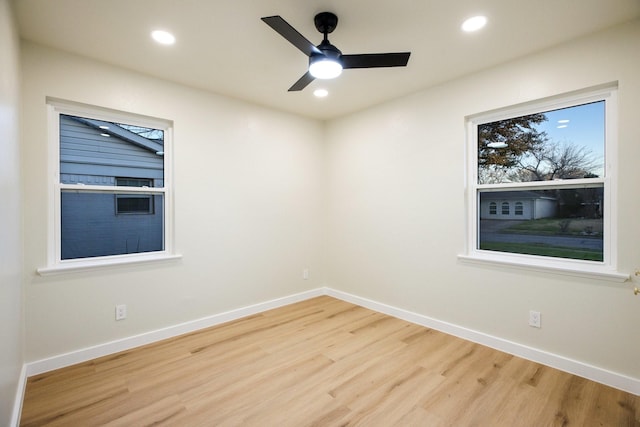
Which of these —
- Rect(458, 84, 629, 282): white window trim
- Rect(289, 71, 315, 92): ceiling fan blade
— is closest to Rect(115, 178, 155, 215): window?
Rect(289, 71, 315, 92): ceiling fan blade

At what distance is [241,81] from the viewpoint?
10.4 feet

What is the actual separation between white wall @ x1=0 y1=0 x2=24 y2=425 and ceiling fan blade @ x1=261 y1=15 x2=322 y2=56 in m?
1.34

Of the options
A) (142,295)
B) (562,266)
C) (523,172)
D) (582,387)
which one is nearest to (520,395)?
(582,387)

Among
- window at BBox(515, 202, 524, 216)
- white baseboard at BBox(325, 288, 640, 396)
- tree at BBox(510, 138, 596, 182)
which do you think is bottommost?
white baseboard at BBox(325, 288, 640, 396)

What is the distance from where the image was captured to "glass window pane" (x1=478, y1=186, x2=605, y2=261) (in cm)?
246

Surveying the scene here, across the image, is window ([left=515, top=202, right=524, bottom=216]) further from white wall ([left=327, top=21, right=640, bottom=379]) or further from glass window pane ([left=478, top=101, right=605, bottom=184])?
white wall ([left=327, top=21, right=640, bottom=379])

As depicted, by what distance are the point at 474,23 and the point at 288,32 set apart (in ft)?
4.46

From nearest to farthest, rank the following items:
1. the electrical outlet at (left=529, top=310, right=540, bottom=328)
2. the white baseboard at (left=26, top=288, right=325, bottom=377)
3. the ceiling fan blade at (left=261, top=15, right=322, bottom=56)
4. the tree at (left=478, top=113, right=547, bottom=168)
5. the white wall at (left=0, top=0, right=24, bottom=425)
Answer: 1. the white wall at (left=0, top=0, right=24, bottom=425)
2. the ceiling fan blade at (left=261, top=15, right=322, bottom=56)
3. the white baseboard at (left=26, top=288, right=325, bottom=377)
4. the electrical outlet at (left=529, top=310, right=540, bottom=328)
5. the tree at (left=478, top=113, right=547, bottom=168)

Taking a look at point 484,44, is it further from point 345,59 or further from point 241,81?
point 241,81

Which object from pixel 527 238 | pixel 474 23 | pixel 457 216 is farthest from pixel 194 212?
pixel 527 238

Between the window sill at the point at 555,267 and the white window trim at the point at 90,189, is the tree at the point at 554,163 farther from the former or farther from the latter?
the white window trim at the point at 90,189

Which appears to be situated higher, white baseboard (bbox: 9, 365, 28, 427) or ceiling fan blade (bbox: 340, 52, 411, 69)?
ceiling fan blade (bbox: 340, 52, 411, 69)

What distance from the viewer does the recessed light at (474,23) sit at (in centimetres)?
215

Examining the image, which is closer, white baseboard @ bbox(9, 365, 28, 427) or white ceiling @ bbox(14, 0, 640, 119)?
white baseboard @ bbox(9, 365, 28, 427)
